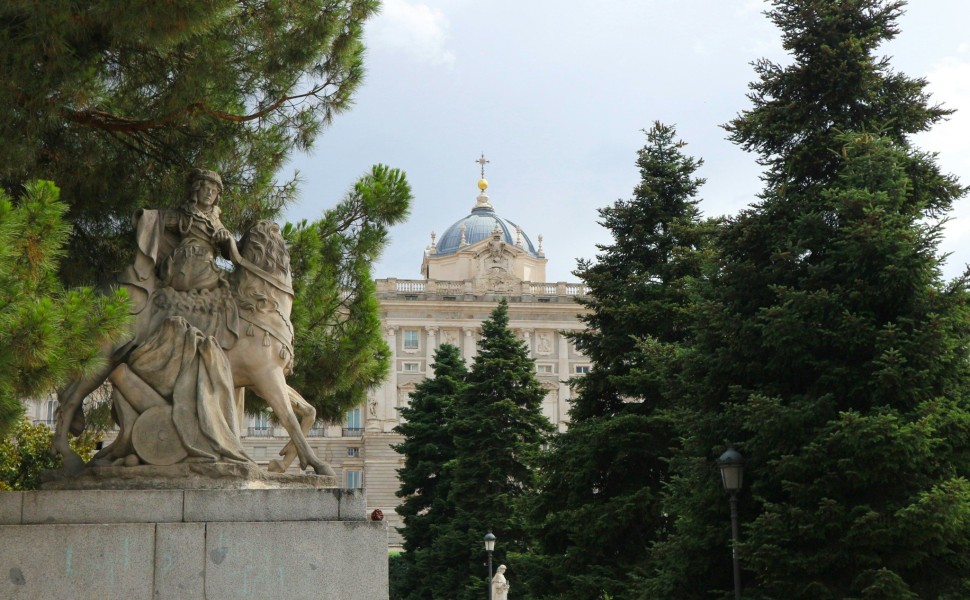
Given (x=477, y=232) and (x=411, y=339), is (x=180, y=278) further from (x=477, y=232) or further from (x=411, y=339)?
(x=477, y=232)

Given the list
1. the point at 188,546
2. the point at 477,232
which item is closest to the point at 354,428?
the point at 477,232

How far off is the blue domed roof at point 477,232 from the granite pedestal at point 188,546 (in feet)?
256

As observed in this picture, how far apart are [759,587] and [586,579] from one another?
599 centimetres

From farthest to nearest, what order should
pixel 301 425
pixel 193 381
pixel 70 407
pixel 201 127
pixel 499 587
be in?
pixel 499 587 < pixel 201 127 < pixel 301 425 < pixel 70 407 < pixel 193 381

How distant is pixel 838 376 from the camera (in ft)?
41.4

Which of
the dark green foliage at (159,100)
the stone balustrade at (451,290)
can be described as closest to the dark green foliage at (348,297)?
the dark green foliage at (159,100)

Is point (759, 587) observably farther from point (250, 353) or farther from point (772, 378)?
point (250, 353)

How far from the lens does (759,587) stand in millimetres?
12812

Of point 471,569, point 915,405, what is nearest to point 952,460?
point 915,405

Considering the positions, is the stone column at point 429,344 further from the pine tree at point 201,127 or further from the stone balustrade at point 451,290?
the pine tree at point 201,127

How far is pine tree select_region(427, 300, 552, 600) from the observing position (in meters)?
29.4

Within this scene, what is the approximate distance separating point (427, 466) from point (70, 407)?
26.9m

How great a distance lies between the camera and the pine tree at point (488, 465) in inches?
1157

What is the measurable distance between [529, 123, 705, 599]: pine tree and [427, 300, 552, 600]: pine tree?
8.14 m
